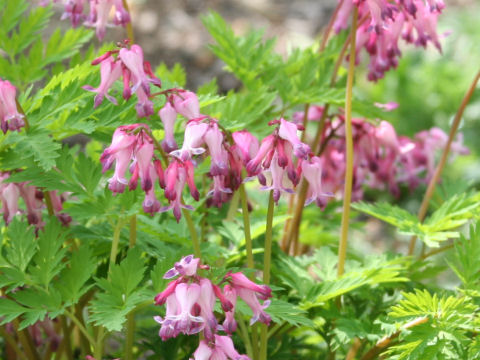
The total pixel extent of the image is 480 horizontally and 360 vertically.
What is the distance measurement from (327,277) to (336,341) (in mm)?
319

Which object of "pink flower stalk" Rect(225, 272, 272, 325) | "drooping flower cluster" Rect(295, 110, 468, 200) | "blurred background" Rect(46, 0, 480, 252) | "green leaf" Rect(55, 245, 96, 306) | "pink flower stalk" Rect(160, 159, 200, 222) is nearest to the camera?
"pink flower stalk" Rect(225, 272, 272, 325)

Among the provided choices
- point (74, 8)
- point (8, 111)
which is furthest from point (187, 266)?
point (74, 8)

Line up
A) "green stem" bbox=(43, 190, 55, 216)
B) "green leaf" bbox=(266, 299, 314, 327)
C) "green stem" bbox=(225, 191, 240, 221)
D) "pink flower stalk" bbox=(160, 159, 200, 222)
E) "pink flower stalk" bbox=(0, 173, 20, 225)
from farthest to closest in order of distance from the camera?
"green stem" bbox=(225, 191, 240, 221) < "green stem" bbox=(43, 190, 55, 216) < "pink flower stalk" bbox=(0, 173, 20, 225) < "green leaf" bbox=(266, 299, 314, 327) < "pink flower stalk" bbox=(160, 159, 200, 222)

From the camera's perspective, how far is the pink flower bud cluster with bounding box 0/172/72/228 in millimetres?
2432

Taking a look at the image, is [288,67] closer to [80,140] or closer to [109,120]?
[109,120]

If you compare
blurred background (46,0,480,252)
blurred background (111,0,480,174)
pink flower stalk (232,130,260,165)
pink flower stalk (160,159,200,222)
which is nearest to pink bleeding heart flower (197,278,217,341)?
pink flower stalk (160,159,200,222)

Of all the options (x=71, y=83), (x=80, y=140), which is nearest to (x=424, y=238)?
(x=71, y=83)

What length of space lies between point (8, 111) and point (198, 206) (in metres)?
0.80

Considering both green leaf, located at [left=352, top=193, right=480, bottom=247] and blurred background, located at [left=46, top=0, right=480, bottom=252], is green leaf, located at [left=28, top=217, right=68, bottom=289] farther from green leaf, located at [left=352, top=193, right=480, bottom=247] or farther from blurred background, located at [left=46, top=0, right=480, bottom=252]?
blurred background, located at [left=46, top=0, right=480, bottom=252]

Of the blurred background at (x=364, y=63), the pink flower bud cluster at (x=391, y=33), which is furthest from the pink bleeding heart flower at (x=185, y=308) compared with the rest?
the blurred background at (x=364, y=63)

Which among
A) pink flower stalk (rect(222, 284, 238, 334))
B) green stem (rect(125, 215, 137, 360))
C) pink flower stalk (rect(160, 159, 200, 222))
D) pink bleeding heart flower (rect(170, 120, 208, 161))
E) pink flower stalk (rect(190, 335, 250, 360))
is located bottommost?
green stem (rect(125, 215, 137, 360))

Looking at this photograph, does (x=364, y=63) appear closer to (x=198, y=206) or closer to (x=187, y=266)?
(x=198, y=206)

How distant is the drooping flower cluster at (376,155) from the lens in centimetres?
311

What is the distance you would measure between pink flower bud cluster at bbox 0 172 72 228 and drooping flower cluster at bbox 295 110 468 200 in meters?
1.18
